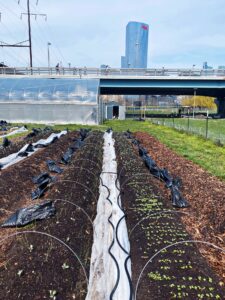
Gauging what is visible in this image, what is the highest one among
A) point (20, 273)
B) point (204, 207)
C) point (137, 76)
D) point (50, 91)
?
point (137, 76)

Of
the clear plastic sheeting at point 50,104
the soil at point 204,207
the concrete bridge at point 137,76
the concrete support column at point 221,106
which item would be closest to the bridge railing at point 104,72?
the concrete bridge at point 137,76

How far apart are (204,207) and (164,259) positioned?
7.80 feet

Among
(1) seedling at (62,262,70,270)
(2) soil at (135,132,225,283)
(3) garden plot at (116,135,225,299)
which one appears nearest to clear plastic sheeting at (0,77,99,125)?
(2) soil at (135,132,225,283)

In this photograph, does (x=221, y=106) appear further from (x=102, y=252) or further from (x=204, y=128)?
(x=102, y=252)

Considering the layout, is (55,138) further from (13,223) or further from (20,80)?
(20,80)

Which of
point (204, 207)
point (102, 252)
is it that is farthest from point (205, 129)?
point (102, 252)

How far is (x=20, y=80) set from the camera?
87.8ft

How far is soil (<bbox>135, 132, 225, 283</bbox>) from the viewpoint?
417 centimetres

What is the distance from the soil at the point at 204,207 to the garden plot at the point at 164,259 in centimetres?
36

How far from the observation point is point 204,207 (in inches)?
218

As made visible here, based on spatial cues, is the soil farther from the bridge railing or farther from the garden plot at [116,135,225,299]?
the bridge railing

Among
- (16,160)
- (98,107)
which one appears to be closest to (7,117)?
(98,107)

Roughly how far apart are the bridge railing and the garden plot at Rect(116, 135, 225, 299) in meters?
27.2

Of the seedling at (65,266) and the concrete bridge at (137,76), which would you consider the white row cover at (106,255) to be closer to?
the seedling at (65,266)
